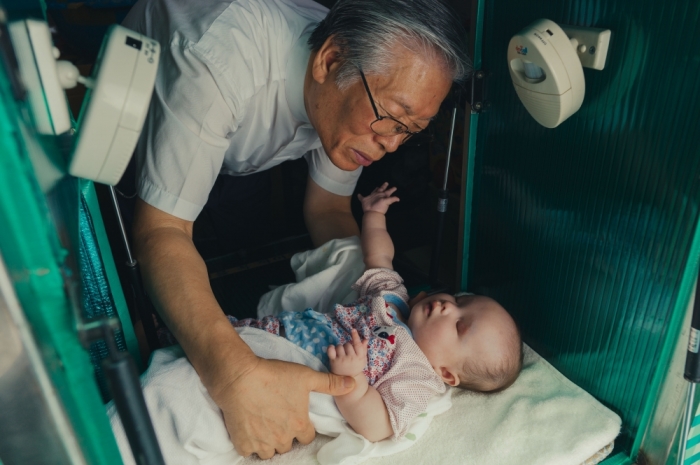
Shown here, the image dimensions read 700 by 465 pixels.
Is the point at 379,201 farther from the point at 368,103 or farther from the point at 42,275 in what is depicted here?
the point at 42,275

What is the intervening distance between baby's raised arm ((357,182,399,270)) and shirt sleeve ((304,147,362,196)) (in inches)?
5.2

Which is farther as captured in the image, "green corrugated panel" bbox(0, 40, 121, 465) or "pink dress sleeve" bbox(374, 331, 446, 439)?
"pink dress sleeve" bbox(374, 331, 446, 439)

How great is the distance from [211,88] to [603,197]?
0.90m

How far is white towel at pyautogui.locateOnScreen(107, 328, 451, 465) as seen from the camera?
1.12 metres

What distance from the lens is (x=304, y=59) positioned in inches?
55.3

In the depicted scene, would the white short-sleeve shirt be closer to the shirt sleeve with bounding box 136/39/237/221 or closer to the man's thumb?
the shirt sleeve with bounding box 136/39/237/221

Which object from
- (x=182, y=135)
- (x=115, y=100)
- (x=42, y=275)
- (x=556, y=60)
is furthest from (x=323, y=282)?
(x=42, y=275)

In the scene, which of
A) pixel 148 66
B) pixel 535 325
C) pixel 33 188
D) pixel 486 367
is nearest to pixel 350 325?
pixel 486 367

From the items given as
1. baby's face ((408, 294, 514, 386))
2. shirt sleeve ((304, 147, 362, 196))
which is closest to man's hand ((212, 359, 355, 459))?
baby's face ((408, 294, 514, 386))

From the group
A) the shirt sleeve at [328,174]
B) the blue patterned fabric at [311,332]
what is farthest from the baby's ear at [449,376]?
the shirt sleeve at [328,174]

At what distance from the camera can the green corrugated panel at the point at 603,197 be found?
1.01 m

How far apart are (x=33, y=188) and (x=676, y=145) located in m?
1.04

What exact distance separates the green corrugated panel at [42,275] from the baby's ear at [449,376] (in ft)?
3.31

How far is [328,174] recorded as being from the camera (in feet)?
5.83
